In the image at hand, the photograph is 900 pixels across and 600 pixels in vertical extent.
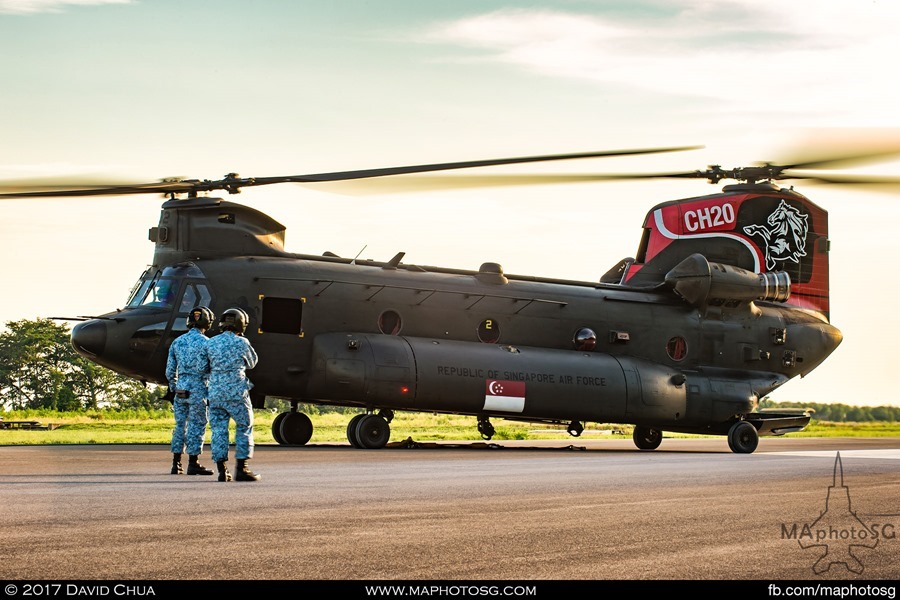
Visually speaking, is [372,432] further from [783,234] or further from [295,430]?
[783,234]

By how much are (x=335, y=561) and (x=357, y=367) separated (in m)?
15.6

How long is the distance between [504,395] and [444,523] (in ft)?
49.4

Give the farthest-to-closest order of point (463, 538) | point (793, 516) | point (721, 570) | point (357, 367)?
point (357, 367) → point (793, 516) → point (463, 538) → point (721, 570)

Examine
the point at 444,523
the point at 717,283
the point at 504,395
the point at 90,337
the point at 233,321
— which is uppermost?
the point at 717,283

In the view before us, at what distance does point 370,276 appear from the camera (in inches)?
969

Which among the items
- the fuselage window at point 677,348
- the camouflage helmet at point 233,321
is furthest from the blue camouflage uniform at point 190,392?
the fuselage window at point 677,348

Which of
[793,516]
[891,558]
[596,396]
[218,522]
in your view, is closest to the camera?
[891,558]

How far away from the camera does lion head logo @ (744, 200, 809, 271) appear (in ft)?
98.0

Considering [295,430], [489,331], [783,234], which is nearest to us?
[295,430]

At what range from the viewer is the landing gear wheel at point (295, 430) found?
2534cm

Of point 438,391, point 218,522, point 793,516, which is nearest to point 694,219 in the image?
point 438,391

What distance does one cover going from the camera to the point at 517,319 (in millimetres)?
26047

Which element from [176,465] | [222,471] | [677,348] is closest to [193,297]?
→ [176,465]
